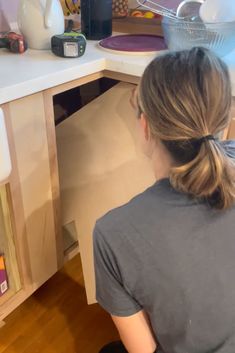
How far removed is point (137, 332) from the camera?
31.5 inches

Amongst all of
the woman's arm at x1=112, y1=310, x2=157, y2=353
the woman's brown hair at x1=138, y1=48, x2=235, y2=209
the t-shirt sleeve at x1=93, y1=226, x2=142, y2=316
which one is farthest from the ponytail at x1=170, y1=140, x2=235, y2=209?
the woman's arm at x1=112, y1=310, x2=157, y2=353

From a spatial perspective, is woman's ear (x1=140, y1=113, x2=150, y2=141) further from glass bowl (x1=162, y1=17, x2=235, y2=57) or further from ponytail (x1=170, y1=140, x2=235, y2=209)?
glass bowl (x1=162, y1=17, x2=235, y2=57)

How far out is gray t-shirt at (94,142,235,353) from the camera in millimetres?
652

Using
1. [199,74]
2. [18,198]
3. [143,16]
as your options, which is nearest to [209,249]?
[199,74]

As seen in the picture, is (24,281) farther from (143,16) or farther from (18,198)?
(143,16)

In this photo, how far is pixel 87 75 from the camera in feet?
3.91

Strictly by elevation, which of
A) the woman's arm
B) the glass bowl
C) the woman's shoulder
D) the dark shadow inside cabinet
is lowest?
the woman's arm

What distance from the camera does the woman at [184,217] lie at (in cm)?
62

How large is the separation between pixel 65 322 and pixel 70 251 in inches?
10.2

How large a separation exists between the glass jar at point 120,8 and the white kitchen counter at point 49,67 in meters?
0.36

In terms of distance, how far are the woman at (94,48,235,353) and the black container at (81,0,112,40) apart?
2.67 ft

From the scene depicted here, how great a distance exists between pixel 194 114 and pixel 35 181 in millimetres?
674

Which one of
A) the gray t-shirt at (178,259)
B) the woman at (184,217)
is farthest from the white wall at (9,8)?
the gray t-shirt at (178,259)

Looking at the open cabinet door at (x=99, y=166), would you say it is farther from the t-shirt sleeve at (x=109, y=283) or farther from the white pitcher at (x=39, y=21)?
the t-shirt sleeve at (x=109, y=283)
